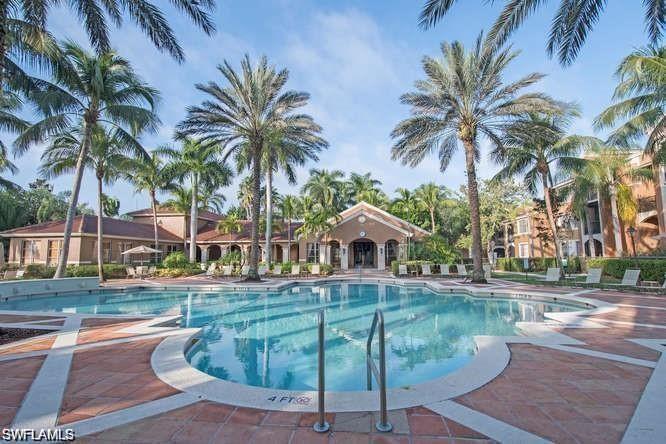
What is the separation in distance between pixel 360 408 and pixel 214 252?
37.0 m

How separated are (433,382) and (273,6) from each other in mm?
11431

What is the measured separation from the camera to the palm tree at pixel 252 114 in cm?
1952

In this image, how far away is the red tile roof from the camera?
2677 centimetres

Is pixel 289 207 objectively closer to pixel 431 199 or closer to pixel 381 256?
pixel 381 256

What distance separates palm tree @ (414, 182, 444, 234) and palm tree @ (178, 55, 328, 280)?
75.2ft

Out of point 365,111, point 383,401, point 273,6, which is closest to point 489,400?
point 383,401

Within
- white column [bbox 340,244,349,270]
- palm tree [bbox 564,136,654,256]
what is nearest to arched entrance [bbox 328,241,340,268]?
white column [bbox 340,244,349,270]

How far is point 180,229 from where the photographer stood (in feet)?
121

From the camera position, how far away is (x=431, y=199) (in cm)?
4019

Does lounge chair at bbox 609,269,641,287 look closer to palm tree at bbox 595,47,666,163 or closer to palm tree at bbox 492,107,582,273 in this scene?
palm tree at bbox 492,107,582,273

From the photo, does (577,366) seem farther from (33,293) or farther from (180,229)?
(180,229)

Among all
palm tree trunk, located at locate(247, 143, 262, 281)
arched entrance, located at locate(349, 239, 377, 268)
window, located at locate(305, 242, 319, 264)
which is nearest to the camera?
palm tree trunk, located at locate(247, 143, 262, 281)

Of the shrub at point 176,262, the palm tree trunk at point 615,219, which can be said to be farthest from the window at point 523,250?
the shrub at point 176,262

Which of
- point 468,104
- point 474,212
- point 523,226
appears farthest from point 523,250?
point 468,104
